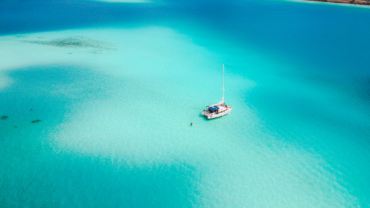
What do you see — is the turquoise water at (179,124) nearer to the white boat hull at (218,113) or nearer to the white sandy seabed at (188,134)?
the white sandy seabed at (188,134)

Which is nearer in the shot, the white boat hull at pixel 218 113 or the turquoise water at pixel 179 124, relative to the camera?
the turquoise water at pixel 179 124

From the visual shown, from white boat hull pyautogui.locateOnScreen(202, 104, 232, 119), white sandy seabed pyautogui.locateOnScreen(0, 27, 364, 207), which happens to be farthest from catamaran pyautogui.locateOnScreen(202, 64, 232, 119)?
white sandy seabed pyautogui.locateOnScreen(0, 27, 364, 207)

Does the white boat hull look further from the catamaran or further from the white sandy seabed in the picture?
the white sandy seabed

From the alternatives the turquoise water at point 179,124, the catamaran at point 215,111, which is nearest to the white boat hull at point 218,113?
the catamaran at point 215,111

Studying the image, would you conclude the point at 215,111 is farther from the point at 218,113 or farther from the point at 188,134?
the point at 188,134

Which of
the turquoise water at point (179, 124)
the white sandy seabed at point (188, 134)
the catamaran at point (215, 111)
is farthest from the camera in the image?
the catamaran at point (215, 111)

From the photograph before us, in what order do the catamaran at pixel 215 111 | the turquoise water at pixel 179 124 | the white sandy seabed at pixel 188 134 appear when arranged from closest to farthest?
1. the turquoise water at pixel 179 124
2. the white sandy seabed at pixel 188 134
3. the catamaran at pixel 215 111

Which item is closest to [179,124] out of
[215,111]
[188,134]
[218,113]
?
[188,134]
